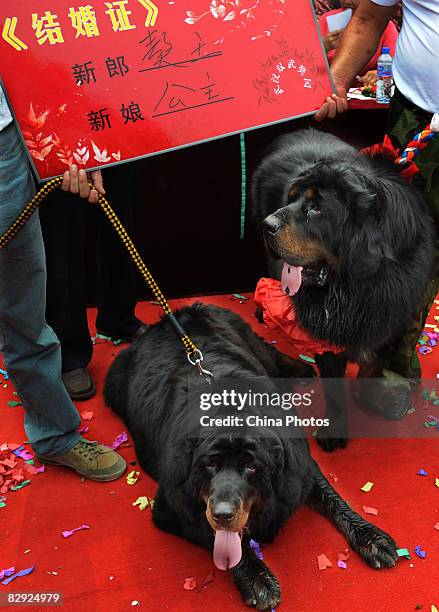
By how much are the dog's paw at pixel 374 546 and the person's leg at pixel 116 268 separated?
1.76 m

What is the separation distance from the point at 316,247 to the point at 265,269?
5.92ft

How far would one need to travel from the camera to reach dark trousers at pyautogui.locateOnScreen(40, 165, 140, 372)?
2.76m

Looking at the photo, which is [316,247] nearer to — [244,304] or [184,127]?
[184,127]

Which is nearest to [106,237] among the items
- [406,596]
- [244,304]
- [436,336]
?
[244,304]

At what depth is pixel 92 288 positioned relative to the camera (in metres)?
3.75

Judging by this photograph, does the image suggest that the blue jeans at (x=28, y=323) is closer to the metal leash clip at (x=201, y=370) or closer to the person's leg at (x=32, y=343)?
the person's leg at (x=32, y=343)

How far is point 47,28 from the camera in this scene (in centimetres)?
196

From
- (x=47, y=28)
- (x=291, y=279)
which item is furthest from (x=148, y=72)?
(x=291, y=279)

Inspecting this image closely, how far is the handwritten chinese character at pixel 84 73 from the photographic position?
6.63 feet

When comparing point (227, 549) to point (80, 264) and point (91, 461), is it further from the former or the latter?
point (80, 264)

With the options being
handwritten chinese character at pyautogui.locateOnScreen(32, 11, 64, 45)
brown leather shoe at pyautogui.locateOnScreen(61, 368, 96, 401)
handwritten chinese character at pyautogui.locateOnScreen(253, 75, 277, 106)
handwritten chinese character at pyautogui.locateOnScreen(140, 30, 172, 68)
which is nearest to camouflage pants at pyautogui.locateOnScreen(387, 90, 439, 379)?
handwritten chinese character at pyautogui.locateOnScreen(253, 75, 277, 106)

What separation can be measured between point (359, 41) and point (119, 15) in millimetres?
1070

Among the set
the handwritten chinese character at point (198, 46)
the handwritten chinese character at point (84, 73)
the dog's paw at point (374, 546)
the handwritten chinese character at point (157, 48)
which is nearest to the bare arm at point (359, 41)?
the handwritten chinese character at point (198, 46)

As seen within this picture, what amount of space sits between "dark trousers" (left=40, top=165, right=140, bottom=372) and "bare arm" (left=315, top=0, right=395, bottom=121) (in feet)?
3.56
